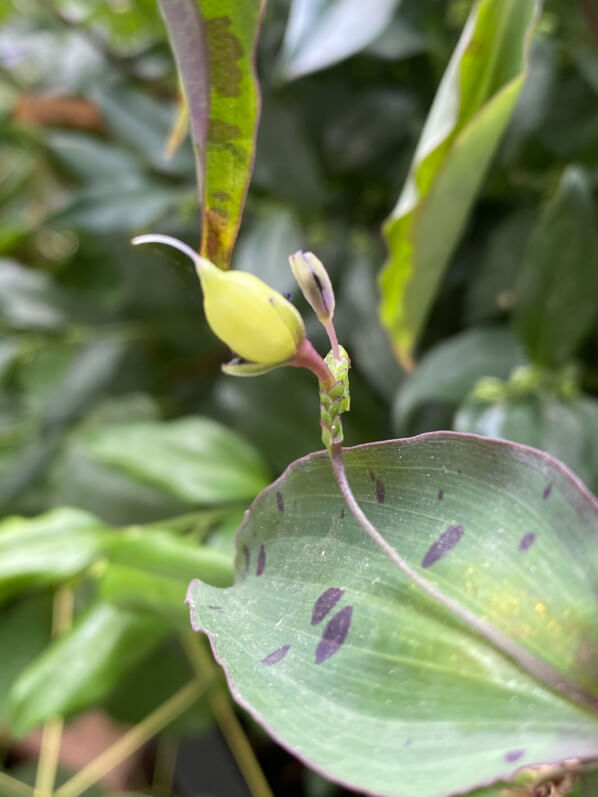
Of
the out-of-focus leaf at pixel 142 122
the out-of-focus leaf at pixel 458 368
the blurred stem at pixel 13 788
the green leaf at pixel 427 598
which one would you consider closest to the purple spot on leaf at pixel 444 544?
the green leaf at pixel 427 598

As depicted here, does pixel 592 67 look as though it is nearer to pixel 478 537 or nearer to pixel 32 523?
pixel 478 537

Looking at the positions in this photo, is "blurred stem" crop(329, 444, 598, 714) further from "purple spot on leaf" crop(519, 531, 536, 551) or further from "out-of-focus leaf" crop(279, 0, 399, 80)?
"out-of-focus leaf" crop(279, 0, 399, 80)

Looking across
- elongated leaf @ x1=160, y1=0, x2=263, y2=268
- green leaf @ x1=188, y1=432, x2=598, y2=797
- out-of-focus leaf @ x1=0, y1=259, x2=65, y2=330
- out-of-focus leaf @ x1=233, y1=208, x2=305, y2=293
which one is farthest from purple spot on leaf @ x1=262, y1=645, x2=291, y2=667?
out-of-focus leaf @ x1=0, y1=259, x2=65, y2=330

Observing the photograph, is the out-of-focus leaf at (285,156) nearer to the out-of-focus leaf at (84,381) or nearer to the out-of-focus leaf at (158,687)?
the out-of-focus leaf at (84,381)

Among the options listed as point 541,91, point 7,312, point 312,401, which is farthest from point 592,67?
point 7,312

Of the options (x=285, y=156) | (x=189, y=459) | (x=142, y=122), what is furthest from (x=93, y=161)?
(x=189, y=459)

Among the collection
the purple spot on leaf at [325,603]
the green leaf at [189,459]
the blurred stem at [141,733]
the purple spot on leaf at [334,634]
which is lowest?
the blurred stem at [141,733]
